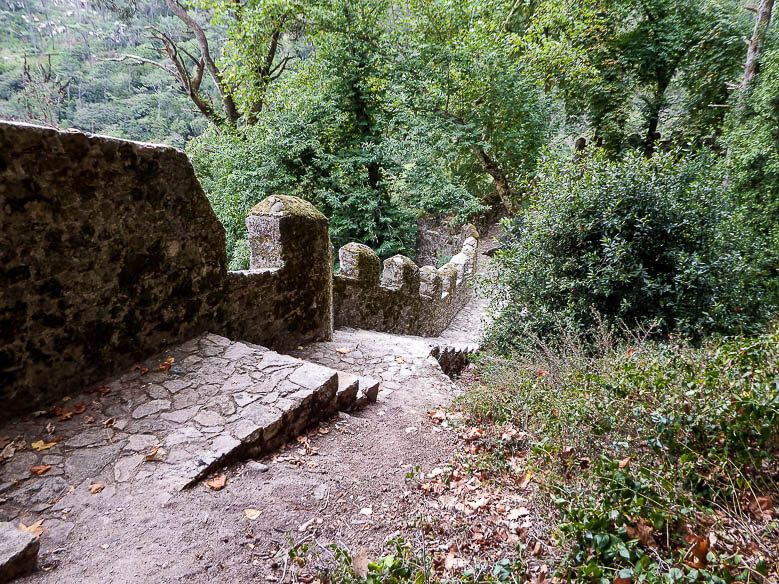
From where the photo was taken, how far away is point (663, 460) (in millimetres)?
2059

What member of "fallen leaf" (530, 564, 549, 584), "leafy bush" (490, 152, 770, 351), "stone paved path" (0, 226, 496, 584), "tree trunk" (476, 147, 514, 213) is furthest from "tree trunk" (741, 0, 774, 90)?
"fallen leaf" (530, 564, 549, 584)

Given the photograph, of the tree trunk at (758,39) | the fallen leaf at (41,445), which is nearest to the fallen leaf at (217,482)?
the fallen leaf at (41,445)

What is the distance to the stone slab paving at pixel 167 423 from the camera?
237cm

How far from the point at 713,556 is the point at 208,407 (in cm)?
291

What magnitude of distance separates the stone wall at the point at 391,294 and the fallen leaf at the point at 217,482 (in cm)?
396

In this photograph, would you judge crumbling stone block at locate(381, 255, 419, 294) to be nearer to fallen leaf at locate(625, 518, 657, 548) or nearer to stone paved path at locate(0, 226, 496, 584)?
stone paved path at locate(0, 226, 496, 584)

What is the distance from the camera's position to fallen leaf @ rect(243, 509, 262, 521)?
223 cm

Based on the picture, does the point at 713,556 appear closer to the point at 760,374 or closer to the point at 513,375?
the point at 760,374

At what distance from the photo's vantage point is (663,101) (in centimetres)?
1252

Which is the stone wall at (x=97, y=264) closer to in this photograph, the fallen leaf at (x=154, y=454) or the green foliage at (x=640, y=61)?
the fallen leaf at (x=154, y=454)

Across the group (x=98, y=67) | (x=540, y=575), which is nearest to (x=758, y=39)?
(x=540, y=575)

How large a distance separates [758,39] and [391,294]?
9164mm

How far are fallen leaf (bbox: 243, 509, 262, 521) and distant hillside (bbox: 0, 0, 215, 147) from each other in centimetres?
2178

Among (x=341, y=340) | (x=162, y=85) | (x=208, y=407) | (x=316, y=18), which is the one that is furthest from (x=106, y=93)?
(x=208, y=407)
